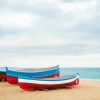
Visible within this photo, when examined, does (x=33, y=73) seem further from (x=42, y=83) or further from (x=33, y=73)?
(x=42, y=83)

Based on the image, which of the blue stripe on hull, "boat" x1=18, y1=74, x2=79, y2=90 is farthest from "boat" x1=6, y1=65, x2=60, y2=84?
"boat" x1=18, y1=74, x2=79, y2=90

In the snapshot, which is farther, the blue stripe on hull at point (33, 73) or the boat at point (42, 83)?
the blue stripe on hull at point (33, 73)

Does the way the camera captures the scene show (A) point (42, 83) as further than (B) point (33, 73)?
No

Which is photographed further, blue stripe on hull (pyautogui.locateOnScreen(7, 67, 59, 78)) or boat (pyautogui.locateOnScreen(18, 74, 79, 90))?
blue stripe on hull (pyautogui.locateOnScreen(7, 67, 59, 78))

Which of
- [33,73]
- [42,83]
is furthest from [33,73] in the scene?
[42,83]

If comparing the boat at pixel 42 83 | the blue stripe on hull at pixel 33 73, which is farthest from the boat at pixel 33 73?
the boat at pixel 42 83

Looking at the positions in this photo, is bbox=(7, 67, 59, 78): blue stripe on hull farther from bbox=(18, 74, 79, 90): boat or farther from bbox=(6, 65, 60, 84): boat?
bbox=(18, 74, 79, 90): boat

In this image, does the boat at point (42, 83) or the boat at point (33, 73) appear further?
the boat at point (33, 73)

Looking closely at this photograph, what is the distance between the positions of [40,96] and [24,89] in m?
2.86

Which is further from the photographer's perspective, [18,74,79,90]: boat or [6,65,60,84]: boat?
[6,65,60,84]: boat

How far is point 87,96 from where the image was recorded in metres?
16.8

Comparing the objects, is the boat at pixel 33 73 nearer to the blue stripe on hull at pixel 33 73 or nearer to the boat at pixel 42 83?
the blue stripe on hull at pixel 33 73

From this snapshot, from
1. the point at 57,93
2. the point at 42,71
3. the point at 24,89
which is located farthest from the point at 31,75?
the point at 57,93

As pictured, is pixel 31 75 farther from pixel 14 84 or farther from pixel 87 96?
pixel 87 96
